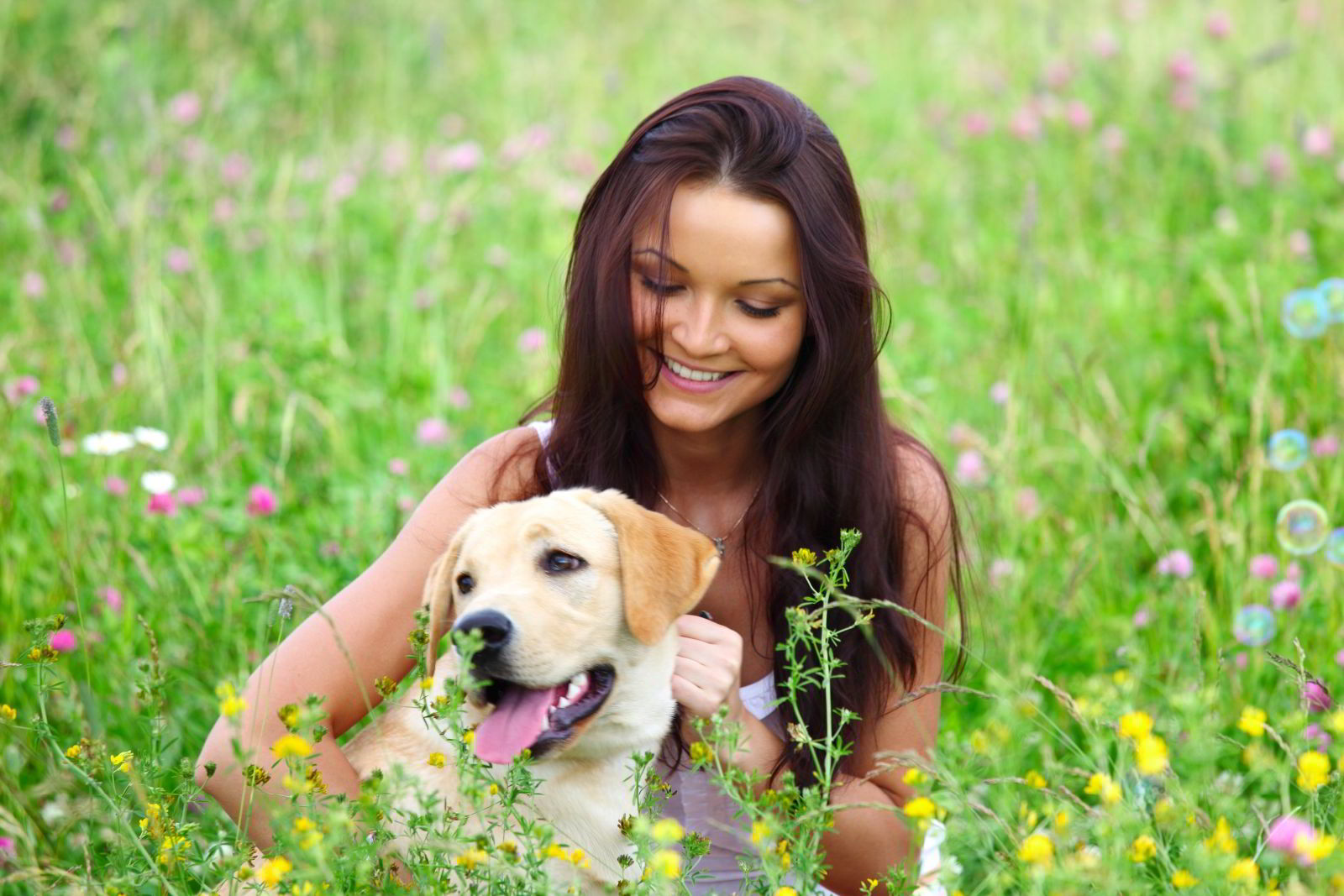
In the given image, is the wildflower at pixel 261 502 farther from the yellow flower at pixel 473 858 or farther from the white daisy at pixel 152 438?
the yellow flower at pixel 473 858

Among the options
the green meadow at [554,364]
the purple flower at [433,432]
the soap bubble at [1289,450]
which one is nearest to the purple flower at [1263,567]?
the green meadow at [554,364]

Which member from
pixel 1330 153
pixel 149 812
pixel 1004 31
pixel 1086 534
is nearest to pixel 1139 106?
pixel 1330 153

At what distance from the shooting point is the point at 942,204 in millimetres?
5531

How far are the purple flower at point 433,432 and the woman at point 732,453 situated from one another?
2.75 ft

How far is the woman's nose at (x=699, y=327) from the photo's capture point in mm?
2361

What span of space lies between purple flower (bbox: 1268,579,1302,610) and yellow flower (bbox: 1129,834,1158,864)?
5.17ft

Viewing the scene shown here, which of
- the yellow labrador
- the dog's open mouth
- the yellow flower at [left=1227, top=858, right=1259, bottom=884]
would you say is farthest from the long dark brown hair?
the yellow flower at [left=1227, top=858, right=1259, bottom=884]

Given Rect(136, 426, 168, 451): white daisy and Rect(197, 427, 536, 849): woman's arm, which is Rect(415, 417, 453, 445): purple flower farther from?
Rect(197, 427, 536, 849): woman's arm

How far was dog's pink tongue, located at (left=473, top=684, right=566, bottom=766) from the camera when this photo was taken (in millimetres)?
1926

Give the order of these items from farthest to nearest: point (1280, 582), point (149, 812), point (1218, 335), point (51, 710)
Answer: point (1218, 335) < point (1280, 582) < point (51, 710) < point (149, 812)

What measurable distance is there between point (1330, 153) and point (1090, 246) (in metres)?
0.89

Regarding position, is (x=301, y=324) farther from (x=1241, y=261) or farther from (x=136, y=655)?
(x=1241, y=261)

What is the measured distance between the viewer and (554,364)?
13.8 ft

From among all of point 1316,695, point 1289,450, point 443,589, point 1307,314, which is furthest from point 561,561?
point 1307,314
